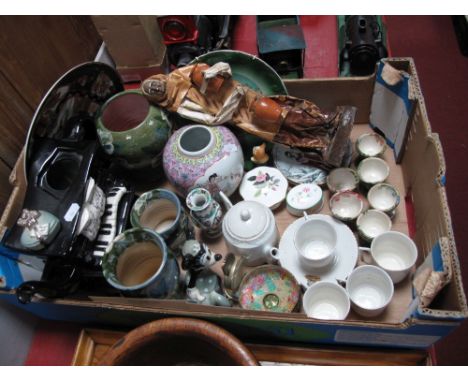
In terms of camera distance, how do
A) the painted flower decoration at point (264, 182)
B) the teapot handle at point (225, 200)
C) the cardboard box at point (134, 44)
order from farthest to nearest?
the cardboard box at point (134, 44) < the painted flower decoration at point (264, 182) < the teapot handle at point (225, 200)

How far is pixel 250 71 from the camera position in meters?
1.36

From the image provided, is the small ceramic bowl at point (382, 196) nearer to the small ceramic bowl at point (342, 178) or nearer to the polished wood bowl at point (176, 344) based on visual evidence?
the small ceramic bowl at point (342, 178)

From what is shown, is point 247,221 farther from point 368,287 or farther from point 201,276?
point 368,287

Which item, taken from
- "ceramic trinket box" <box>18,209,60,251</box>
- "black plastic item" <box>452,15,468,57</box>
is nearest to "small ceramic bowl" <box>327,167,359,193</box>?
"ceramic trinket box" <box>18,209,60,251</box>

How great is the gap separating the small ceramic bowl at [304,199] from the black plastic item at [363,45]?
58 cm

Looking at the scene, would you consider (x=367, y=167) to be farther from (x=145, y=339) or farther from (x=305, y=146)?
(x=145, y=339)

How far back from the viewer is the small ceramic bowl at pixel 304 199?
4.14 ft

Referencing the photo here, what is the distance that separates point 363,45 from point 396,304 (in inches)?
37.3

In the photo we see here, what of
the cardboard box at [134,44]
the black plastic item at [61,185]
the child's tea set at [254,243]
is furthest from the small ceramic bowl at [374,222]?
the cardboard box at [134,44]

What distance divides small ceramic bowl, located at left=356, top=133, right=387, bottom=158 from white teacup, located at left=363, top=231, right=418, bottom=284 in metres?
0.33

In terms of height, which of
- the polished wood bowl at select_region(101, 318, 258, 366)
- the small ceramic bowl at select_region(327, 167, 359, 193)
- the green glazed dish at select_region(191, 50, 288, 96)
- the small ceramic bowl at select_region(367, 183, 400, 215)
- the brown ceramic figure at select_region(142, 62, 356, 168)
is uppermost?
the green glazed dish at select_region(191, 50, 288, 96)

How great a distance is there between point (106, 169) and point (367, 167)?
0.84m

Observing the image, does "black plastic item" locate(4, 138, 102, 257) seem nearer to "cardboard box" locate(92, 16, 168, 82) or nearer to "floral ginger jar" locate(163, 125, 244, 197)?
"floral ginger jar" locate(163, 125, 244, 197)

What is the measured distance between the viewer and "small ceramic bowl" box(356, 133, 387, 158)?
137 centimetres
